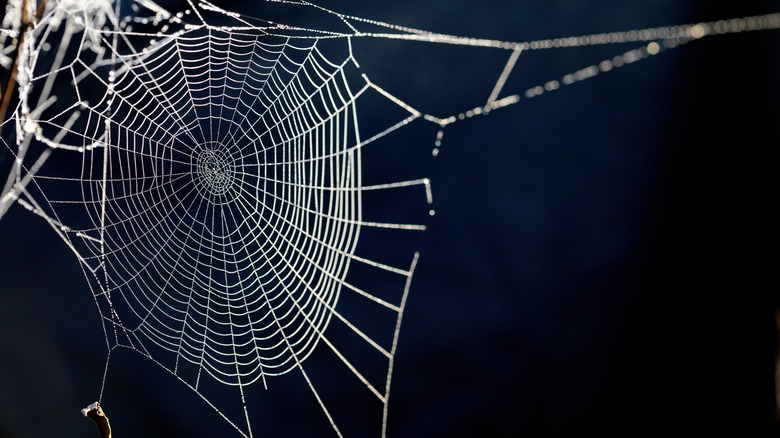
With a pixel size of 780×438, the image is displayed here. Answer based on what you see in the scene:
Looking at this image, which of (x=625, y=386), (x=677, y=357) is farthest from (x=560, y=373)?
(x=677, y=357)

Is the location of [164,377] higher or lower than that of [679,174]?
lower

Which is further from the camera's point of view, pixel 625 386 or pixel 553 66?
pixel 625 386

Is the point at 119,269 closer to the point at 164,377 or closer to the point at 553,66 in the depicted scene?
the point at 164,377

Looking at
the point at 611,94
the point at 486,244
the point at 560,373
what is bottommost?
the point at 560,373

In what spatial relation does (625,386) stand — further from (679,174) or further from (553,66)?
(553,66)

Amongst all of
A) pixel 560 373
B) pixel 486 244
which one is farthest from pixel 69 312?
pixel 560 373

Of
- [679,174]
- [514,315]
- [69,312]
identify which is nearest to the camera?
[679,174]

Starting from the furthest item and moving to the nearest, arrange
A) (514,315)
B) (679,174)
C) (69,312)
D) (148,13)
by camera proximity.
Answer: (69,312), (514,315), (679,174), (148,13)
